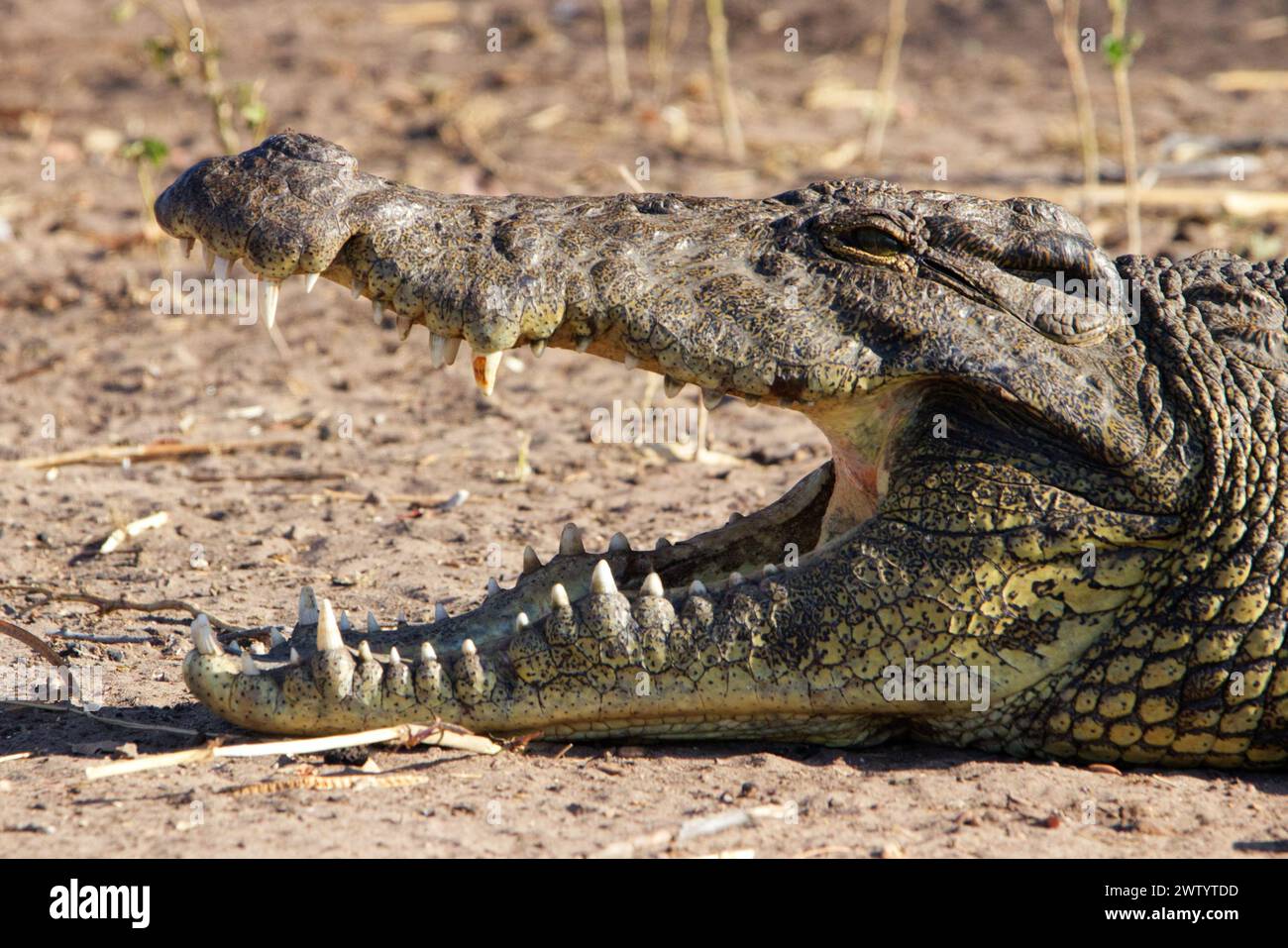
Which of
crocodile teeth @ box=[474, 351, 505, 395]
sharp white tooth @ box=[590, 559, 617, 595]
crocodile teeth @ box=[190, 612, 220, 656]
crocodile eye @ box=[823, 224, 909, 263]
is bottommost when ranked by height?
crocodile teeth @ box=[190, 612, 220, 656]

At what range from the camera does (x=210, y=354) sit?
24.7ft

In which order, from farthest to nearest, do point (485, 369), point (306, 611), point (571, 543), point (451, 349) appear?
point (571, 543)
point (306, 611)
point (485, 369)
point (451, 349)

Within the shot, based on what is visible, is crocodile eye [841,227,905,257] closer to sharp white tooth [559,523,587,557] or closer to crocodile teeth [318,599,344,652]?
sharp white tooth [559,523,587,557]

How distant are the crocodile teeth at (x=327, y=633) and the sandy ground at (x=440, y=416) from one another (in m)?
0.34

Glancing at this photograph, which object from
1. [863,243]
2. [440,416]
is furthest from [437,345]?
[440,416]

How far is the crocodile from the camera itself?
142 inches

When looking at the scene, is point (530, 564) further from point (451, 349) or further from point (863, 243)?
point (863, 243)

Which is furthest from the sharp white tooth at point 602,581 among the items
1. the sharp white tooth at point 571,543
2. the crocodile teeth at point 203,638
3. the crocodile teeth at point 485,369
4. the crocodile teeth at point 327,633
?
the crocodile teeth at point 203,638

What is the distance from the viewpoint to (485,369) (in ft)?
12.3

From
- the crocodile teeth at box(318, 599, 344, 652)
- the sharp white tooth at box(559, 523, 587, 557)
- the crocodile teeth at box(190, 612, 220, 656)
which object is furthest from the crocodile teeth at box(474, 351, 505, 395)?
the crocodile teeth at box(190, 612, 220, 656)

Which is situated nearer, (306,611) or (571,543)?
(306,611)

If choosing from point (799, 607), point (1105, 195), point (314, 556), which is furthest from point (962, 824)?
point (1105, 195)

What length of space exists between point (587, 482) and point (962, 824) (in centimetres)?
292

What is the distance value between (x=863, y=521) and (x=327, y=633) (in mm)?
1343
